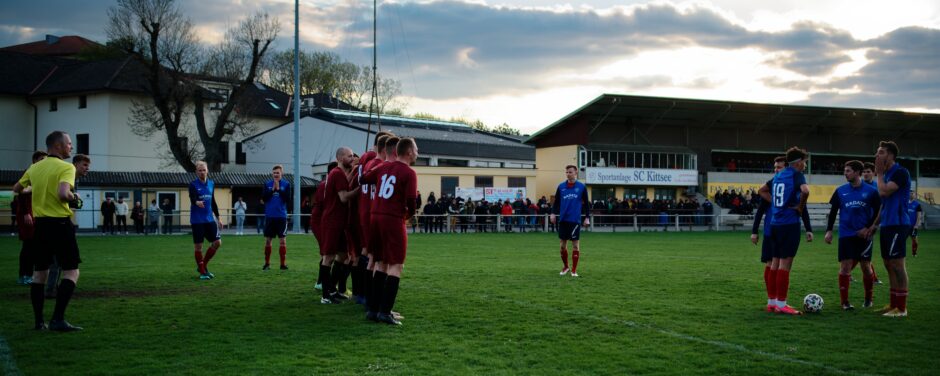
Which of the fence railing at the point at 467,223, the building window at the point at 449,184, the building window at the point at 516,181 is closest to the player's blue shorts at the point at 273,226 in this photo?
the fence railing at the point at 467,223

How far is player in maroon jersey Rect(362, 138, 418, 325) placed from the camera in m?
8.63

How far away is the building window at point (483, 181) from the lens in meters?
A: 46.5

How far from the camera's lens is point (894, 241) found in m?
9.71

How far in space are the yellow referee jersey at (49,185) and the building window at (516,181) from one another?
40.3 metres

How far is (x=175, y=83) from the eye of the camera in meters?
45.1

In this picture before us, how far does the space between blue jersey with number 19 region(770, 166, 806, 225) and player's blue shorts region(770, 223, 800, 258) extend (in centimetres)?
7

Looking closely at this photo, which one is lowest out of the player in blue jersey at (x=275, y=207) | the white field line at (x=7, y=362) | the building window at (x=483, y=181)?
the white field line at (x=7, y=362)

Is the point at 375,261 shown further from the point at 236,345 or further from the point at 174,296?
the point at 174,296

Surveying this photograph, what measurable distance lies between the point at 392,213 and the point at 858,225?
641 cm

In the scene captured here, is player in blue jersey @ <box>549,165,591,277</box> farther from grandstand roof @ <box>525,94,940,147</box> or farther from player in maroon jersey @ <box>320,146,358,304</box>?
grandstand roof @ <box>525,94,940,147</box>

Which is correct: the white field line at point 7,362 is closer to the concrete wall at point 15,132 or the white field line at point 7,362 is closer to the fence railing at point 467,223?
the fence railing at point 467,223

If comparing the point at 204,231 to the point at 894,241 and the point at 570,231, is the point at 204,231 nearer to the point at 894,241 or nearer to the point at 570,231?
the point at 570,231

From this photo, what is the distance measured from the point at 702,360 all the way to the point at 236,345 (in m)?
4.45

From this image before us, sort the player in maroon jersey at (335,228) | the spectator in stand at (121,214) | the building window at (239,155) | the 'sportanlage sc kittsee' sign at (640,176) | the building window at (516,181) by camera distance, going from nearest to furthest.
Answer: the player in maroon jersey at (335,228) → the spectator in stand at (121,214) → the building window at (516,181) → the 'sportanlage sc kittsee' sign at (640,176) → the building window at (239,155)
